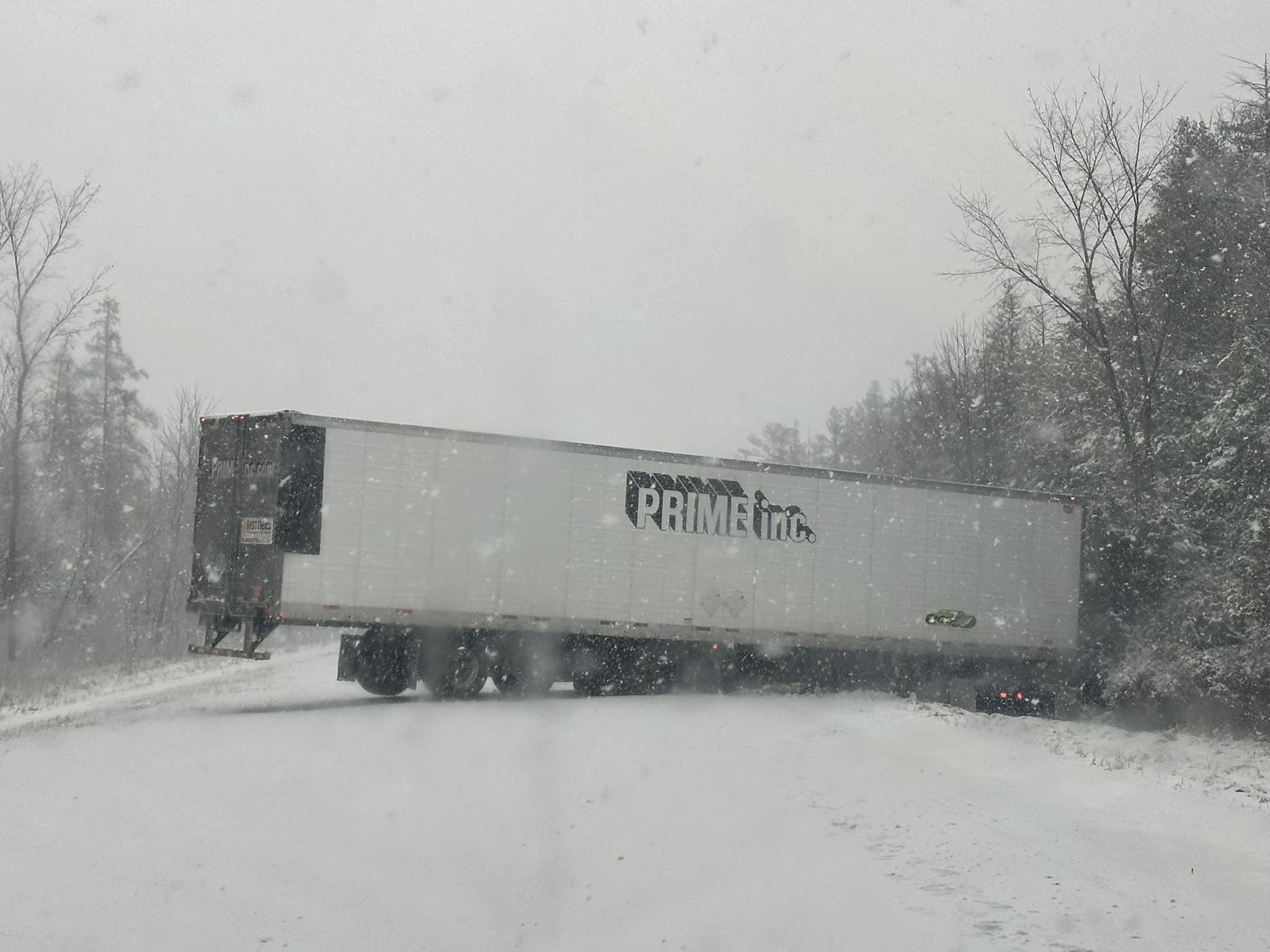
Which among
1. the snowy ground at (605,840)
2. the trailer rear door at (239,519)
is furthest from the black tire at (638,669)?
Result: the trailer rear door at (239,519)

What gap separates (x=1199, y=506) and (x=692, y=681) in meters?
10.5

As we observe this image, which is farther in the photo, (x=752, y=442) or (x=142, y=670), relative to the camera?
(x=752, y=442)

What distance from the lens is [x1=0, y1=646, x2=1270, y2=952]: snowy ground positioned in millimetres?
6922

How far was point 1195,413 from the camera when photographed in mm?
26016

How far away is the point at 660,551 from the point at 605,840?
38.5 feet

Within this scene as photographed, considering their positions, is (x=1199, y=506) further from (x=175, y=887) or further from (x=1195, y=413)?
(x=175, y=887)

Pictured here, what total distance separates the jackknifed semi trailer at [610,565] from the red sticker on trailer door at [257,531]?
1.3 inches

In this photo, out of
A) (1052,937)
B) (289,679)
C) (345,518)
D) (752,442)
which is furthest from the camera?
(752,442)

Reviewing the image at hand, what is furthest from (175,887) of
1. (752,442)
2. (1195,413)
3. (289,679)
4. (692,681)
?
(752,442)

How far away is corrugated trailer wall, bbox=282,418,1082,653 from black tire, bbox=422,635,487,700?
0.49m

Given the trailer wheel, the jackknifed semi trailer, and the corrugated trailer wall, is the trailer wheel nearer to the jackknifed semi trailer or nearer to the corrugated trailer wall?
the jackknifed semi trailer

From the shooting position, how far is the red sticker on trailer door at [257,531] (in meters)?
17.8

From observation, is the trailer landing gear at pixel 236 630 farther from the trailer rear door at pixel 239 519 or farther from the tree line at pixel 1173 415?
the tree line at pixel 1173 415

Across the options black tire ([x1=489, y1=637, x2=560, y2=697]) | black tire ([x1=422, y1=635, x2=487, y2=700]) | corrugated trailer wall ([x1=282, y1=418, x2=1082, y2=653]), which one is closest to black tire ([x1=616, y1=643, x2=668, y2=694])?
corrugated trailer wall ([x1=282, y1=418, x2=1082, y2=653])
